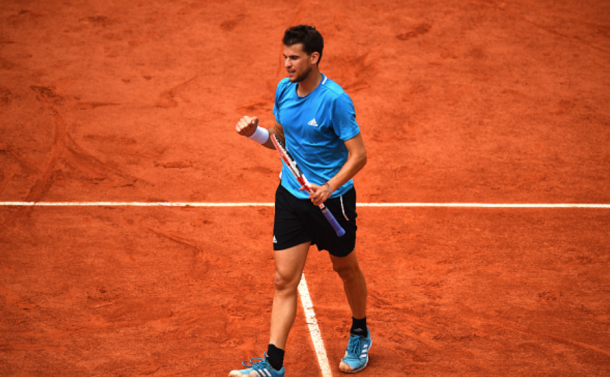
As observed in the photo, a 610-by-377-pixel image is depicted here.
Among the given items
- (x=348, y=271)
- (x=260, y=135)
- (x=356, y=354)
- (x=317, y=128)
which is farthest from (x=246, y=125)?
(x=356, y=354)

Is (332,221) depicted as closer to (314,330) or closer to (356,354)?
(356,354)

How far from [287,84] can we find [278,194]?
0.79 metres

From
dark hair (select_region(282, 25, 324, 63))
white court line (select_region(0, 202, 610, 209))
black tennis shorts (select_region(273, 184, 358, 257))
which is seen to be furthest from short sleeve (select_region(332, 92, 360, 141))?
white court line (select_region(0, 202, 610, 209))

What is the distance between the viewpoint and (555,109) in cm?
896

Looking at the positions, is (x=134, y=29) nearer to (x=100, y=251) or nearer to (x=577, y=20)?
(x=100, y=251)

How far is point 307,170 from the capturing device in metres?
4.19

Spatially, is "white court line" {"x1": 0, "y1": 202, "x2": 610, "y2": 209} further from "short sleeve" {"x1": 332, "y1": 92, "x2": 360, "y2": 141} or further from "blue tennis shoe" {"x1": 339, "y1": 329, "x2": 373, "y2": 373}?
"short sleeve" {"x1": 332, "y1": 92, "x2": 360, "y2": 141}

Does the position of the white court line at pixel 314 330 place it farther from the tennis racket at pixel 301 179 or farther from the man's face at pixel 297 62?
the man's face at pixel 297 62

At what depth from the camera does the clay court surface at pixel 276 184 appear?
196 inches

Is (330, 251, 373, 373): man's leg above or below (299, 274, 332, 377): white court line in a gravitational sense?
above

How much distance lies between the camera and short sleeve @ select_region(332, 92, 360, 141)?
152 inches

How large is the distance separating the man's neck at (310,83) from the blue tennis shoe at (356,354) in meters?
1.91

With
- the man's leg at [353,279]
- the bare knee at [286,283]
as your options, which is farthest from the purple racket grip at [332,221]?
the bare knee at [286,283]

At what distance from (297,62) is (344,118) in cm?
47
